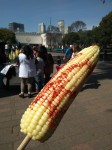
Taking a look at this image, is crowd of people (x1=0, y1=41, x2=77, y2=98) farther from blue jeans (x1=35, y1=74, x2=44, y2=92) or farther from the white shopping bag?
the white shopping bag

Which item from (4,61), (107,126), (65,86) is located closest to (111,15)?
(4,61)

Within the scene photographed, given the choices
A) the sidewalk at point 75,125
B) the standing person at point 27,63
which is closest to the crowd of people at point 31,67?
the standing person at point 27,63

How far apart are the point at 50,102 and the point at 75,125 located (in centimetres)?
378

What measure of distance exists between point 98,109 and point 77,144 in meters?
2.34

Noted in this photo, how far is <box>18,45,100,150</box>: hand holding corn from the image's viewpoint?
5.99 ft

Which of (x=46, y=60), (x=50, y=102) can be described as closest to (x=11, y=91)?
(x=46, y=60)

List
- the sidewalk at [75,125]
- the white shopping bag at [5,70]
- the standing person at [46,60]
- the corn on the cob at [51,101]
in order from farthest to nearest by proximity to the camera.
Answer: the white shopping bag at [5,70] < the standing person at [46,60] < the sidewalk at [75,125] < the corn on the cob at [51,101]

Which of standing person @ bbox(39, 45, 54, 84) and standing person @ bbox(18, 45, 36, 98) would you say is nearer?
standing person @ bbox(18, 45, 36, 98)

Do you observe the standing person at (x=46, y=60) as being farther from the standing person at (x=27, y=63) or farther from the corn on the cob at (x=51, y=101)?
the corn on the cob at (x=51, y=101)

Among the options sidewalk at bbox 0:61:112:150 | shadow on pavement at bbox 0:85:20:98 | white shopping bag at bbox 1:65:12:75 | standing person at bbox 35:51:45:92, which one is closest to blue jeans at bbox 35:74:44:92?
standing person at bbox 35:51:45:92

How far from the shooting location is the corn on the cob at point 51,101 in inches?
71.9

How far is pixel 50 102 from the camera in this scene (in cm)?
183

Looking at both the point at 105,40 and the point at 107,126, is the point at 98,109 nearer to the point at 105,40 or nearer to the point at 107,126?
the point at 107,126

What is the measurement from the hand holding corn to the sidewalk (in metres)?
2.65
